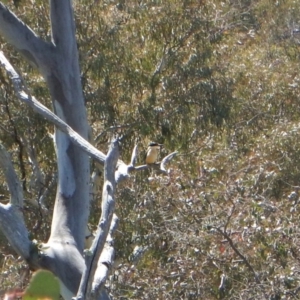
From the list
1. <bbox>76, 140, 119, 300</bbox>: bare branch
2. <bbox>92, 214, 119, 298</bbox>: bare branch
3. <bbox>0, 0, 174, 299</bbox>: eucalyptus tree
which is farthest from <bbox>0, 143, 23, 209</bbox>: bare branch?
<bbox>76, 140, 119, 300</bbox>: bare branch

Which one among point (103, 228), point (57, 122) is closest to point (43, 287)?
point (103, 228)

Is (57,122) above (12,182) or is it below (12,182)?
below

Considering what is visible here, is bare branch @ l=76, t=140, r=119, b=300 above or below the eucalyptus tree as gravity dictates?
below

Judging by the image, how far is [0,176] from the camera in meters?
6.12

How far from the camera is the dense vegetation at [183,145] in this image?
16.8 ft

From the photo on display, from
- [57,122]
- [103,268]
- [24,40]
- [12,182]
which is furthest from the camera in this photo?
[24,40]

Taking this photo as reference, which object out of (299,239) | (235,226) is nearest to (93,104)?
(235,226)

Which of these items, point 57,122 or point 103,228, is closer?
point 103,228

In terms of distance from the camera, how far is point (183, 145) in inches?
257

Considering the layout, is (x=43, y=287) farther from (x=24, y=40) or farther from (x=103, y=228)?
(x=24, y=40)

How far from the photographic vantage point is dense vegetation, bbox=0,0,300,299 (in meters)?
5.12

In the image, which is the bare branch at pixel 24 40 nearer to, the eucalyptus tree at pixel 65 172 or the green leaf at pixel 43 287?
the eucalyptus tree at pixel 65 172

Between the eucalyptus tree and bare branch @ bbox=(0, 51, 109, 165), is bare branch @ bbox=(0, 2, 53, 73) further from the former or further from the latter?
bare branch @ bbox=(0, 51, 109, 165)

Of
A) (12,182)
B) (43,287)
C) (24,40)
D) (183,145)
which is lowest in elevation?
(43,287)
